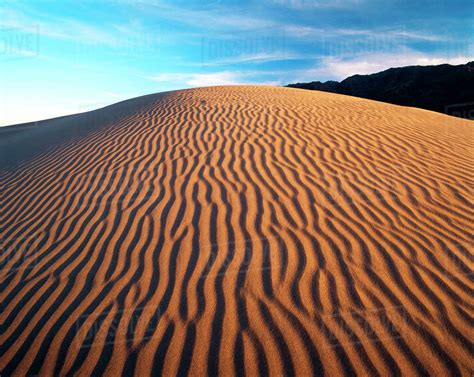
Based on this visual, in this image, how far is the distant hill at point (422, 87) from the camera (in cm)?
2517

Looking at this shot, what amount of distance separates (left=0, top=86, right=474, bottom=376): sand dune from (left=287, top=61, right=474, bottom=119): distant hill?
20081 mm

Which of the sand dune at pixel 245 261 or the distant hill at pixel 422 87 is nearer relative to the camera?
the sand dune at pixel 245 261

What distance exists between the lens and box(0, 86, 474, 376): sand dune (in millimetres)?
2232

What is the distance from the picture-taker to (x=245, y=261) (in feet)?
10.0

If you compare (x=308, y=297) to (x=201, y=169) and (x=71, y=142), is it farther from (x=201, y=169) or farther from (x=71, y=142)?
(x=71, y=142)

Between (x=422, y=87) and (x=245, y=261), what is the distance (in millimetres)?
35948

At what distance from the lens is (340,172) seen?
15.8 ft

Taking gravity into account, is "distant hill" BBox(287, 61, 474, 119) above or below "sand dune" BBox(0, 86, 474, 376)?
above

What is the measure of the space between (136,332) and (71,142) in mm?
7414

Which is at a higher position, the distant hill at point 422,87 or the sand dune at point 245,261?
the distant hill at point 422,87

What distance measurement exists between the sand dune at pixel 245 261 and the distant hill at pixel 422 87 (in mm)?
20081

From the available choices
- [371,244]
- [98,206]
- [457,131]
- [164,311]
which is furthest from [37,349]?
[457,131]

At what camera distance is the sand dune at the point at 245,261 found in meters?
2.23

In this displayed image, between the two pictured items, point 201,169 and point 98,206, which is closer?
point 98,206
